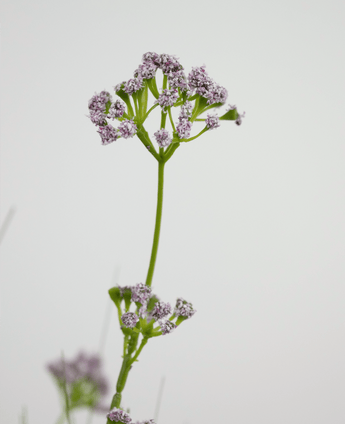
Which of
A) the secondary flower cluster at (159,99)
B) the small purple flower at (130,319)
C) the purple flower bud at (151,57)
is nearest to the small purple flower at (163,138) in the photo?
the secondary flower cluster at (159,99)

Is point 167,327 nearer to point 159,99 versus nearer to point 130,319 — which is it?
point 130,319

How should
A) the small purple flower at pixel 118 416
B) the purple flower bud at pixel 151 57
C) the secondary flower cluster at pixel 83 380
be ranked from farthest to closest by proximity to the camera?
1. the secondary flower cluster at pixel 83 380
2. the purple flower bud at pixel 151 57
3. the small purple flower at pixel 118 416

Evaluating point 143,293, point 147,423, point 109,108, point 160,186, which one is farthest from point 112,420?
point 109,108

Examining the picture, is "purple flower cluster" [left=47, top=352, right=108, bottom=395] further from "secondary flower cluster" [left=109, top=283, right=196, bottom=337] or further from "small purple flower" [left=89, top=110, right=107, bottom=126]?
"small purple flower" [left=89, top=110, right=107, bottom=126]

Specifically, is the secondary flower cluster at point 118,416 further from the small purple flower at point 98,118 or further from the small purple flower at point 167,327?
the small purple flower at point 98,118

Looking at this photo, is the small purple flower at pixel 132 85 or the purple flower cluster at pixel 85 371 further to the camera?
the purple flower cluster at pixel 85 371

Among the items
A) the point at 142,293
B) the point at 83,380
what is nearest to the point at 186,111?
the point at 142,293
